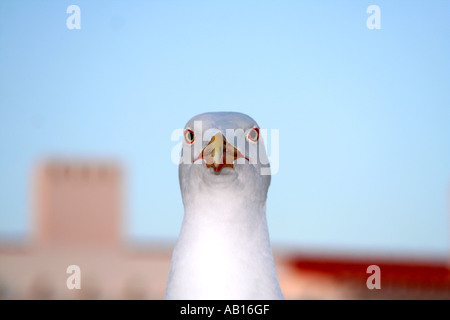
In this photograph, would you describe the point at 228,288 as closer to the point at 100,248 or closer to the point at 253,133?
the point at 253,133

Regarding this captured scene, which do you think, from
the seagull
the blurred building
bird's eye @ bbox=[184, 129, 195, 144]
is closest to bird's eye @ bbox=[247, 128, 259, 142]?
the seagull

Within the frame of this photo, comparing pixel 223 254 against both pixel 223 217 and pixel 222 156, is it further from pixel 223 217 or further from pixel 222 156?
pixel 222 156

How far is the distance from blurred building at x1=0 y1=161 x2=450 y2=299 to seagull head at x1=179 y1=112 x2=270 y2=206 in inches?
940

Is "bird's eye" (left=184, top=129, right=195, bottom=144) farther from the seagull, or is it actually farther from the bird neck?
the bird neck

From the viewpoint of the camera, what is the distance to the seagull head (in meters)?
2.90

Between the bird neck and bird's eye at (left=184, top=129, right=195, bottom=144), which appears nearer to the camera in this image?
the bird neck

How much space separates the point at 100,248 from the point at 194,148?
3380cm

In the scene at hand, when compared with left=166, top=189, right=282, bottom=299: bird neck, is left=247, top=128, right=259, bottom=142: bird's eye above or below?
above

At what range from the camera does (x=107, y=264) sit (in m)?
33.5

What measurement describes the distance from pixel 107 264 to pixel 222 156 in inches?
1247

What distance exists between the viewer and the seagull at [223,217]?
9.21 ft

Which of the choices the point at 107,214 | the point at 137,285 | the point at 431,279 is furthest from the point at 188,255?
the point at 107,214

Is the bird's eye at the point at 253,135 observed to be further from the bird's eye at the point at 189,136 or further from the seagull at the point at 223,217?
the bird's eye at the point at 189,136

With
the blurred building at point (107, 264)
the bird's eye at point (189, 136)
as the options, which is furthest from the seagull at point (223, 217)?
the blurred building at point (107, 264)
